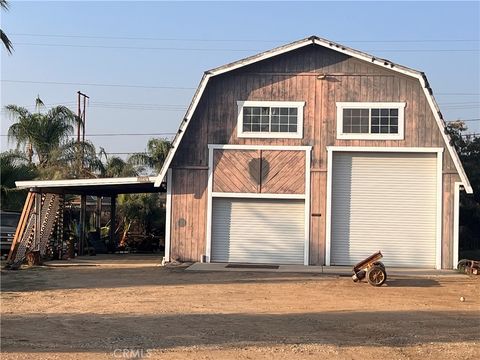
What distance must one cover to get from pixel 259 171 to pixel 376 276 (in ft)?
21.3

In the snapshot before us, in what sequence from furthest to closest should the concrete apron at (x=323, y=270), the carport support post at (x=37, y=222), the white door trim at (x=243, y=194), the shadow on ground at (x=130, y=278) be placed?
1. the carport support post at (x=37, y=222)
2. the white door trim at (x=243, y=194)
3. the concrete apron at (x=323, y=270)
4. the shadow on ground at (x=130, y=278)

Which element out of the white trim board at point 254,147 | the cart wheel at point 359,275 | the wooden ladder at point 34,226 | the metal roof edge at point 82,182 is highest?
the white trim board at point 254,147

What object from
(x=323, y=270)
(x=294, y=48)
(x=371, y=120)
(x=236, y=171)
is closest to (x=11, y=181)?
(x=236, y=171)

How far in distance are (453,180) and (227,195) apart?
7.22m

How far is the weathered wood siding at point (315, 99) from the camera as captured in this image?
64.1ft

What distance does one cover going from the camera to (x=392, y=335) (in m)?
8.79

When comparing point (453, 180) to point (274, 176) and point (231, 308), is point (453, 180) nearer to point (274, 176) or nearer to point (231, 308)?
point (274, 176)

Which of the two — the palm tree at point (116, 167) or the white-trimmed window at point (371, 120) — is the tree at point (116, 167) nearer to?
the palm tree at point (116, 167)

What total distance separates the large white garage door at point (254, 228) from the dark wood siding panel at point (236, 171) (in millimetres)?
458

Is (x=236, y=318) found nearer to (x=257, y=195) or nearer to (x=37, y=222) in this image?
(x=257, y=195)

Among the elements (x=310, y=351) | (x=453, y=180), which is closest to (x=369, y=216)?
(x=453, y=180)

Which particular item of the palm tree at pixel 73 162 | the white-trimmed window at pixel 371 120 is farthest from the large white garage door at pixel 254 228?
the palm tree at pixel 73 162

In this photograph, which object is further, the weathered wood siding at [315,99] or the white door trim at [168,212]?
the white door trim at [168,212]

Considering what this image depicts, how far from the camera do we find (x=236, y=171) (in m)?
20.1
